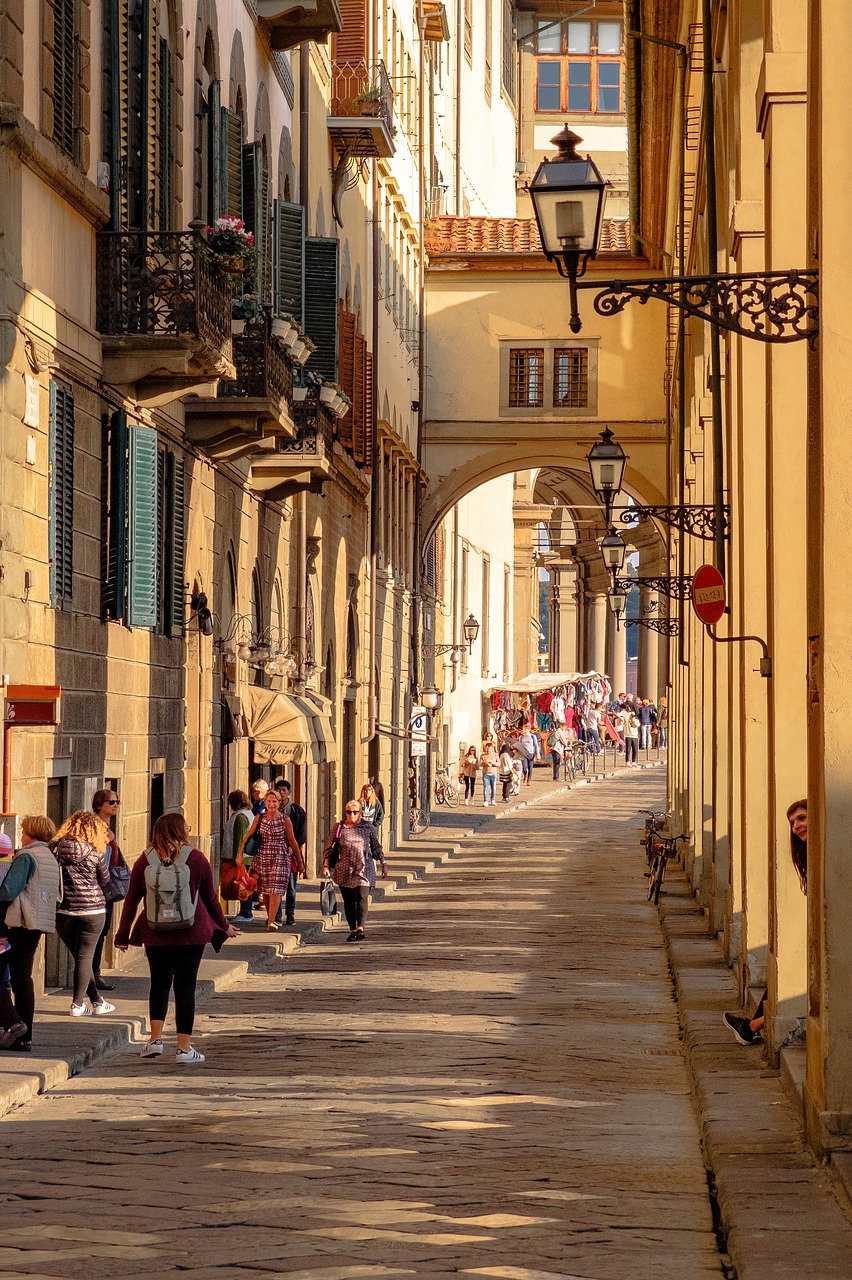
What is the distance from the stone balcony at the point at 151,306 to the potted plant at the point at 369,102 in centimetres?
1420

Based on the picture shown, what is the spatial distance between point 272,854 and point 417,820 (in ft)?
71.8

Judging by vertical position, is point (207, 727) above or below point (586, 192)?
below

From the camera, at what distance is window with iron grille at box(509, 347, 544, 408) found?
45156mm

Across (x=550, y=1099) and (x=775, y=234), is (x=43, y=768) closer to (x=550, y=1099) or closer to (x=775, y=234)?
(x=550, y=1099)

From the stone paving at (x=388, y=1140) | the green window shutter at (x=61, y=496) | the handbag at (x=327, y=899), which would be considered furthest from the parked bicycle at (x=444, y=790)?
the green window shutter at (x=61, y=496)

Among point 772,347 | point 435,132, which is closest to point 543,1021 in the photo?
point 772,347

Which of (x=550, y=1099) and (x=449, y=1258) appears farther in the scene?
(x=550, y=1099)

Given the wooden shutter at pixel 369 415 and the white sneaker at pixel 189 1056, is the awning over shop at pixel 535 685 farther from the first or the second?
the white sneaker at pixel 189 1056

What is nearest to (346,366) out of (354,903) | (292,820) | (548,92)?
(292,820)

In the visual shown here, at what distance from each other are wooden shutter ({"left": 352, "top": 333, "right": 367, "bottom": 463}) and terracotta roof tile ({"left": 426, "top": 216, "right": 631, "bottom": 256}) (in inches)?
494

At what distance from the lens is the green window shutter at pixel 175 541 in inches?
781

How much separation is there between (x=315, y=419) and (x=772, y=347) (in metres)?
13.6

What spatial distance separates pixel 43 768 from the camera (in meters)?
15.3

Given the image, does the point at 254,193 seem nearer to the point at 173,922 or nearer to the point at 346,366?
the point at 346,366
